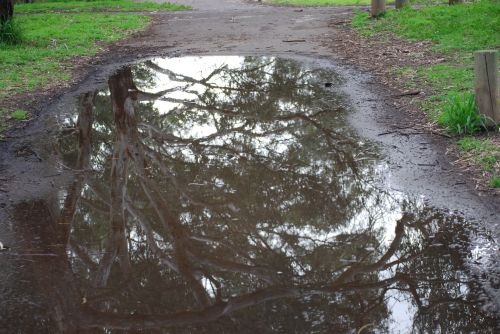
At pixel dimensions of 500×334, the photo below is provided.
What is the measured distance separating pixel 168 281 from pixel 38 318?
0.96m

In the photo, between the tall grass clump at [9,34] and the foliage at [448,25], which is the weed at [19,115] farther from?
the foliage at [448,25]

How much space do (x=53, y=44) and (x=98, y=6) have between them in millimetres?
9089

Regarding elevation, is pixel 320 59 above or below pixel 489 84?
below

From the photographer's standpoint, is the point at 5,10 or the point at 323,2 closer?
the point at 5,10

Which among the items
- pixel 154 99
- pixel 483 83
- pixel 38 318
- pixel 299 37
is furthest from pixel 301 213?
pixel 299 37

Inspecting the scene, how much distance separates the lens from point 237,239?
17.1ft

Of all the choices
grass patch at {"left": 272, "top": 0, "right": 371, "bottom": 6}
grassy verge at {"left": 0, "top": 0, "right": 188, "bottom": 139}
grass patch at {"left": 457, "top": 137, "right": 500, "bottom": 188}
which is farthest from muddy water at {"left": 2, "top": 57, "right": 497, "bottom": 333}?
grass patch at {"left": 272, "top": 0, "right": 371, "bottom": 6}

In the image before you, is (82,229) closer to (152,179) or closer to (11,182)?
(152,179)

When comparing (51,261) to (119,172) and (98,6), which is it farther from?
(98,6)

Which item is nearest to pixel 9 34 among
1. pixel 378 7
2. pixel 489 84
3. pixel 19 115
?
pixel 19 115

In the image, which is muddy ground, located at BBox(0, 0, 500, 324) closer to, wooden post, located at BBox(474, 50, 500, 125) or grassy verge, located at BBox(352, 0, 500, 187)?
grassy verge, located at BBox(352, 0, 500, 187)

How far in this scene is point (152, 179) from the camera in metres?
6.59

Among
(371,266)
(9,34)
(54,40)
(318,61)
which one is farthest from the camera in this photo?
(54,40)

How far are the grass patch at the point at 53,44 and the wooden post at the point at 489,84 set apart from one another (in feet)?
25.0
